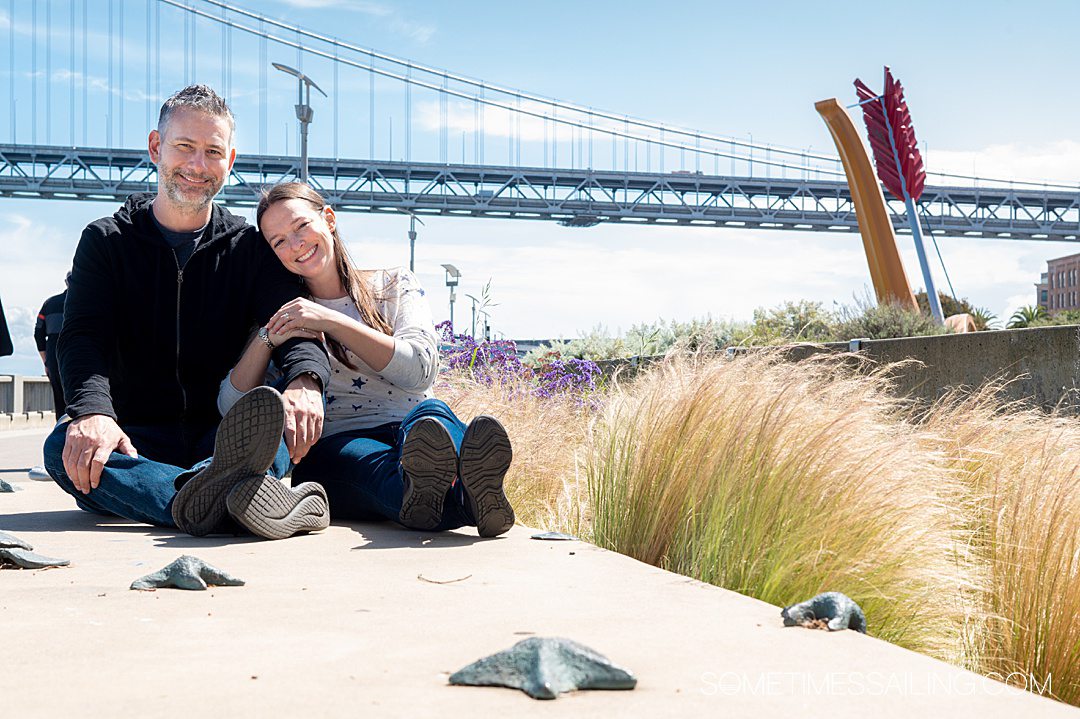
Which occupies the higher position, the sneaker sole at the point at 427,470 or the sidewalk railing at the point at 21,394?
the sneaker sole at the point at 427,470

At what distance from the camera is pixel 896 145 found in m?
20.1

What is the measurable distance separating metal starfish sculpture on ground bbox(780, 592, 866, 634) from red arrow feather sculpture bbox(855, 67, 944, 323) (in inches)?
739

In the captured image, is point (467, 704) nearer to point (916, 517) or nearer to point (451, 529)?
point (451, 529)

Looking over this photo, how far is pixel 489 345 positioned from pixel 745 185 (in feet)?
210

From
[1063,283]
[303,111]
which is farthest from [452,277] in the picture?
[1063,283]

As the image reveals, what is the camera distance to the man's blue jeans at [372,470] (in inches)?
110

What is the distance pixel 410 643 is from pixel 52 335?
118 inches

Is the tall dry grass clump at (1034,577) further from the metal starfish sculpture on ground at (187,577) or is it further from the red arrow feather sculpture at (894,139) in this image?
the red arrow feather sculpture at (894,139)

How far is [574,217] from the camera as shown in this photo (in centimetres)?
6341

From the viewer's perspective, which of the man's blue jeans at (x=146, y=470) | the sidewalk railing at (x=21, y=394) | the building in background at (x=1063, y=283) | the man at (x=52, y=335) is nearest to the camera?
the man's blue jeans at (x=146, y=470)

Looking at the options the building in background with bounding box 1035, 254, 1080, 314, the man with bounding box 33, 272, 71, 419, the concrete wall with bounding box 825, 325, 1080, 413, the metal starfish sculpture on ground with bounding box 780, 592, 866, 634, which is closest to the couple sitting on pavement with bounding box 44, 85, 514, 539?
the man with bounding box 33, 272, 71, 419

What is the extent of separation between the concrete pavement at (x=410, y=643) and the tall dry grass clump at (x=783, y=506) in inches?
14.8

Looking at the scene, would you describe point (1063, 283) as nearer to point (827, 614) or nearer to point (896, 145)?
point (896, 145)

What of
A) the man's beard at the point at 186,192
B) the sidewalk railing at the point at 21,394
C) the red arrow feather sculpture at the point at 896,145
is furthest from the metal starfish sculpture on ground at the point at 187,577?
the red arrow feather sculpture at the point at 896,145
